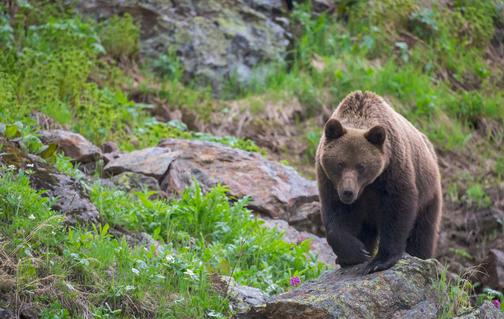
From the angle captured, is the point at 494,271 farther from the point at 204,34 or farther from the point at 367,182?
the point at 204,34

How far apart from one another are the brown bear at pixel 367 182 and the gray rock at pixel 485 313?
2.22ft

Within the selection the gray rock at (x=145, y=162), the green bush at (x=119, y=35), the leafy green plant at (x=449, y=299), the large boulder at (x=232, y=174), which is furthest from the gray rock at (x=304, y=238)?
the green bush at (x=119, y=35)

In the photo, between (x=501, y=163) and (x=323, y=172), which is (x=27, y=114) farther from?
(x=501, y=163)

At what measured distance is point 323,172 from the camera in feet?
21.3

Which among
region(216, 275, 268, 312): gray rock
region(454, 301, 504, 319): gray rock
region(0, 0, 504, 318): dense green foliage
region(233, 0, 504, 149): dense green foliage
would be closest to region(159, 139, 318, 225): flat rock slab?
region(0, 0, 504, 318): dense green foliage

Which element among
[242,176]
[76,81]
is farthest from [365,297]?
[76,81]

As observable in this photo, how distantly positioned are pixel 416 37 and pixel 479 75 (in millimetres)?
1177

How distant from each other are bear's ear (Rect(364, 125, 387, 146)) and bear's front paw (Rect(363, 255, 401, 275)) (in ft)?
2.74

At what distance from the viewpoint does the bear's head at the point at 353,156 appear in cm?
623

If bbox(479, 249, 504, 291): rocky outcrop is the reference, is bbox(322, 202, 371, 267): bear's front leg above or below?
above

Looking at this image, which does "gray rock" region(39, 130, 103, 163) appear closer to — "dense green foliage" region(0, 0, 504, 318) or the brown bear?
"dense green foliage" region(0, 0, 504, 318)

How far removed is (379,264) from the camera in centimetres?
603

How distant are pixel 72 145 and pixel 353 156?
3581 mm

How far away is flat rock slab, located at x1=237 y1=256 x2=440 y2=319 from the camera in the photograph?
5.41m
